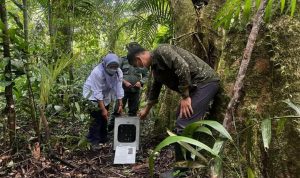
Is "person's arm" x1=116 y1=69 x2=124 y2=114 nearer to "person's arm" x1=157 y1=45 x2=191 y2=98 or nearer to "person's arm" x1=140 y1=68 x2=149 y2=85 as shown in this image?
"person's arm" x1=140 y1=68 x2=149 y2=85

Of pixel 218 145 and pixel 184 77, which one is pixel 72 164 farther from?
pixel 218 145

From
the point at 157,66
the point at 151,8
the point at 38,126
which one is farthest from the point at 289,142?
the point at 151,8

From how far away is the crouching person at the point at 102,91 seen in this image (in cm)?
519

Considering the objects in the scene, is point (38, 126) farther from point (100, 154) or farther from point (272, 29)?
point (272, 29)

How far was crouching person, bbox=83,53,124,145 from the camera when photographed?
5188 millimetres

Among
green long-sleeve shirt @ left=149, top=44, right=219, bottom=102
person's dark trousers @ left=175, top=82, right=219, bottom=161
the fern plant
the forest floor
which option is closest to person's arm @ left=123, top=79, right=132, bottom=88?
Answer: the forest floor

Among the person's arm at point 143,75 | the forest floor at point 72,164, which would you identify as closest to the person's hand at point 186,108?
the forest floor at point 72,164

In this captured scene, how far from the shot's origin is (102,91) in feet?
17.8

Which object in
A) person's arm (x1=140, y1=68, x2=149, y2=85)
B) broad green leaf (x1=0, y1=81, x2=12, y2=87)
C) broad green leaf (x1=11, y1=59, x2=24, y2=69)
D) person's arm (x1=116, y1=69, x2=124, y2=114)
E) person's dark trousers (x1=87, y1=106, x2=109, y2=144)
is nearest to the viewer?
broad green leaf (x1=0, y1=81, x2=12, y2=87)

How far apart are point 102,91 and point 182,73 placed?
7.07 feet

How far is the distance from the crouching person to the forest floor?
1.88ft

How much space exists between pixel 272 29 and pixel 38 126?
8.62ft

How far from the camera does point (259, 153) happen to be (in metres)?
2.82

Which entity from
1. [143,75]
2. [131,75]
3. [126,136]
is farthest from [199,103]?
[143,75]
